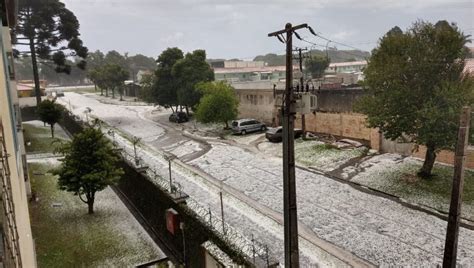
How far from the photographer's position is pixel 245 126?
35.4 meters

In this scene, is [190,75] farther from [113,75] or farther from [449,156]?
[113,75]

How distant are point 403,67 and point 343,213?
8.30 metres

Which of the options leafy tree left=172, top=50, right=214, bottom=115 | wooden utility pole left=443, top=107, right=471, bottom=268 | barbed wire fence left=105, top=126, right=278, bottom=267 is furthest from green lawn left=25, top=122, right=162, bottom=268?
leafy tree left=172, top=50, right=214, bottom=115

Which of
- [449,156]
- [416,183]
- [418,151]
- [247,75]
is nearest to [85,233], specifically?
[416,183]

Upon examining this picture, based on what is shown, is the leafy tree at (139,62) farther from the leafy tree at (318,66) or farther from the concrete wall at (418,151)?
the concrete wall at (418,151)

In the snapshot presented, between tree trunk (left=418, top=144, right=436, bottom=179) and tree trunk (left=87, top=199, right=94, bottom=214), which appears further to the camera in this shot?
tree trunk (left=418, top=144, right=436, bottom=179)

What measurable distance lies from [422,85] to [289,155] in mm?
14215

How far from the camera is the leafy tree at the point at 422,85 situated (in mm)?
17969

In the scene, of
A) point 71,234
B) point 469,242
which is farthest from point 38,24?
point 469,242

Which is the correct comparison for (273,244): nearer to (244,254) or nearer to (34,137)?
(244,254)

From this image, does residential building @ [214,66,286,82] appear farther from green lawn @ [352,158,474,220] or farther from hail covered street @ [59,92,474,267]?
green lawn @ [352,158,474,220]

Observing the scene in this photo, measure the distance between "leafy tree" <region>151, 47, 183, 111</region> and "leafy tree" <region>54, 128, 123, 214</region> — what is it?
84.1 feet

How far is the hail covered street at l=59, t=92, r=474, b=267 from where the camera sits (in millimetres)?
13258

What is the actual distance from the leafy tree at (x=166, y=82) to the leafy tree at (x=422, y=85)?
26561mm
